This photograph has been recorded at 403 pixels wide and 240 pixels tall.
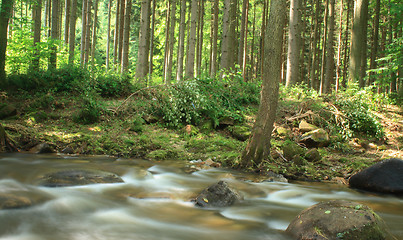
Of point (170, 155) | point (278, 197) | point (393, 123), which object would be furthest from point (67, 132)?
point (393, 123)

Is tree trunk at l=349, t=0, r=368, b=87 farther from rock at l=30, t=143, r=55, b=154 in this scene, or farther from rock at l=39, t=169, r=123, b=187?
rock at l=30, t=143, r=55, b=154

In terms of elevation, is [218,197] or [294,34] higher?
[294,34]

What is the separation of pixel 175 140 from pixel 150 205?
4469 mm

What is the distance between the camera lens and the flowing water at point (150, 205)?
380cm

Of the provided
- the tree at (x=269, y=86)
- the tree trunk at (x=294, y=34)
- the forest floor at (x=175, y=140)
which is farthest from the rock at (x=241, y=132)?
the tree trunk at (x=294, y=34)

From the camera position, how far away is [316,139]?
9188 mm

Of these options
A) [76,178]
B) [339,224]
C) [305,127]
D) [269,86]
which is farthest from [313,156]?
[76,178]

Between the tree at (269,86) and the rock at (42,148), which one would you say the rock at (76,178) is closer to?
the rock at (42,148)

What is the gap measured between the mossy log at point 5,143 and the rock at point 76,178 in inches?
105

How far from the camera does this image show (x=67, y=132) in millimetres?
8797

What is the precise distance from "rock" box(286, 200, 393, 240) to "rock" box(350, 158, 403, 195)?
3.03 m

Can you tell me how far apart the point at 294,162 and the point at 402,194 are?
2.33 meters

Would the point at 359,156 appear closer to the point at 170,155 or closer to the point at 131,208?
the point at 170,155

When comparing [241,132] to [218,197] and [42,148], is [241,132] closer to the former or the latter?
[218,197]
